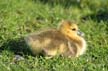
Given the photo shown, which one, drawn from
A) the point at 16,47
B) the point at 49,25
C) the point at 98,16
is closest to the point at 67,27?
the point at 16,47

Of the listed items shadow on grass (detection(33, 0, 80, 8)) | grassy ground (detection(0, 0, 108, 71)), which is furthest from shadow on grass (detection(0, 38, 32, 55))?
shadow on grass (detection(33, 0, 80, 8))

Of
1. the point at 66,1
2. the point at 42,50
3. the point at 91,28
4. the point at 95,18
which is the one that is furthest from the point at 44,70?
the point at 66,1

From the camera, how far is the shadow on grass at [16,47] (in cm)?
569

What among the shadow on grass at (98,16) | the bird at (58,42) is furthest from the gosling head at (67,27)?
the shadow on grass at (98,16)

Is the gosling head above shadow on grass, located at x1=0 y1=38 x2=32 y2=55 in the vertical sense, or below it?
above

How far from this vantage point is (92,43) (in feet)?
21.1

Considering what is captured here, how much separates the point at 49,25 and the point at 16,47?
4.08 feet

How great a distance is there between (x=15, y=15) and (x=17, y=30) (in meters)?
0.40

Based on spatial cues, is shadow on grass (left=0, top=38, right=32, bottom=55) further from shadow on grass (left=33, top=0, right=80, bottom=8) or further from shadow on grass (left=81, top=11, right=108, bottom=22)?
shadow on grass (left=33, top=0, right=80, bottom=8)

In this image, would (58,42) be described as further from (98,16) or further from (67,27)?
(98,16)

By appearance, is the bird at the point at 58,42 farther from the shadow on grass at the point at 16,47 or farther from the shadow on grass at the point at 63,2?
the shadow on grass at the point at 63,2

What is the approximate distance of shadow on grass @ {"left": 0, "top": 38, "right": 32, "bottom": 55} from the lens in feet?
18.7

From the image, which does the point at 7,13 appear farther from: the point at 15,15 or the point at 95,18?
the point at 95,18

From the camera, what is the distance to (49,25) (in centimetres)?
699
